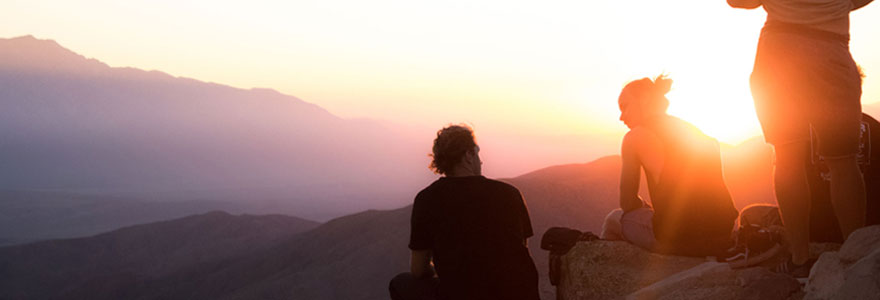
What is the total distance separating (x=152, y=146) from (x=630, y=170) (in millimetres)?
174395

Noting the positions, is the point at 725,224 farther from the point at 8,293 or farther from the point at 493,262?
the point at 8,293

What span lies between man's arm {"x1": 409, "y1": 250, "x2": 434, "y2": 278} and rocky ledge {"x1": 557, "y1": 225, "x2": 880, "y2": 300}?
4.99 feet

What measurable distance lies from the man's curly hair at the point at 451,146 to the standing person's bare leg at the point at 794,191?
172cm

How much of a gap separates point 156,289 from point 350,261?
14.9 meters

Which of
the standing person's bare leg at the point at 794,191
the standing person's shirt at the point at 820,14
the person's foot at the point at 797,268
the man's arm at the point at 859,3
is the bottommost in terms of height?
the person's foot at the point at 797,268

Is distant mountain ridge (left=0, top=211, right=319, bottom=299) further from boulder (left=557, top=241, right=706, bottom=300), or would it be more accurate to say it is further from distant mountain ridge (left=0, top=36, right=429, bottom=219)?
distant mountain ridge (left=0, top=36, right=429, bottom=219)

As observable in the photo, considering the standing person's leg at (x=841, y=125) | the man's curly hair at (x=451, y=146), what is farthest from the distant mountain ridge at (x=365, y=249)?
the man's curly hair at (x=451, y=146)

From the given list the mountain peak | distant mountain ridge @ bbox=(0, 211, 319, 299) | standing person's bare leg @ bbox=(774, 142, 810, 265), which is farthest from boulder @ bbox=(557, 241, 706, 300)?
the mountain peak

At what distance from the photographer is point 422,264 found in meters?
3.11

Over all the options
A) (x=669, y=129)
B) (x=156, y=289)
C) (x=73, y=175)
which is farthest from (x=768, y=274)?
(x=73, y=175)

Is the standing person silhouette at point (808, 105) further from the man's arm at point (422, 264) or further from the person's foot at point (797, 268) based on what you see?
the man's arm at point (422, 264)

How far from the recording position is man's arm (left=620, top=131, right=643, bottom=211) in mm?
3803

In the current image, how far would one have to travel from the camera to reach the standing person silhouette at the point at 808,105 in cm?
289

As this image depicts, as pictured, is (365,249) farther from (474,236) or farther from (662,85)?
(474,236)
